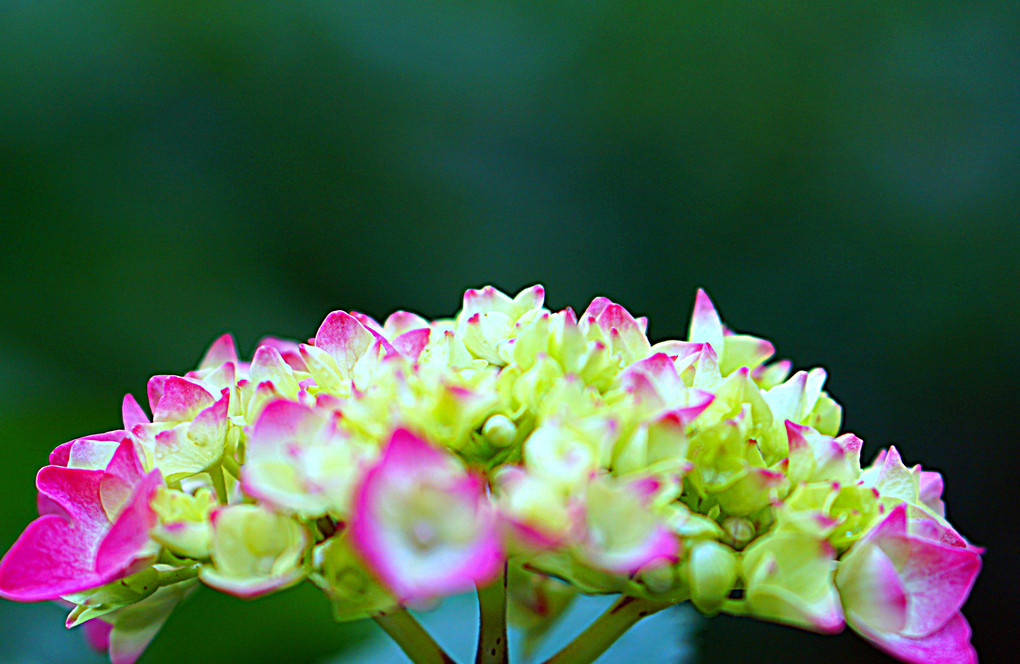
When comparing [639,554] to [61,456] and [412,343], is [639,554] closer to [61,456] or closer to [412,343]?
[412,343]

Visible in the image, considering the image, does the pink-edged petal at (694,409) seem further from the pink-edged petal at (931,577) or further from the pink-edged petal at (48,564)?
the pink-edged petal at (48,564)

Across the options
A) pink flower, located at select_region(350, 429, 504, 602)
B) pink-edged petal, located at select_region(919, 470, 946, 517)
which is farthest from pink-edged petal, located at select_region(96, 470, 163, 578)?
pink-edged petal, located at select_region(919, 470, 946, 517)

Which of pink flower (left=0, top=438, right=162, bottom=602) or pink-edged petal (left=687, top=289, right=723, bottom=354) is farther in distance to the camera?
pink-edged petal (left=687, top=289, right=723, bottom=354)

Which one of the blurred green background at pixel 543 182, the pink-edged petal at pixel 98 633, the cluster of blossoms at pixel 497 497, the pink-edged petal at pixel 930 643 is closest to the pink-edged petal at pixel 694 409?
the cluster of blossoms at pixel 497 497

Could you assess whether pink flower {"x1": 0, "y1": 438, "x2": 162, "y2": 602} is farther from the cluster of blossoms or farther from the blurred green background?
the blurred green background

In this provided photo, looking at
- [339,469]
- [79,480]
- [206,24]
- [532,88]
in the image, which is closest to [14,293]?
Result: [206,24]

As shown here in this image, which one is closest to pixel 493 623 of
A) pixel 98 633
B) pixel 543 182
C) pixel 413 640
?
pixel 413 640
